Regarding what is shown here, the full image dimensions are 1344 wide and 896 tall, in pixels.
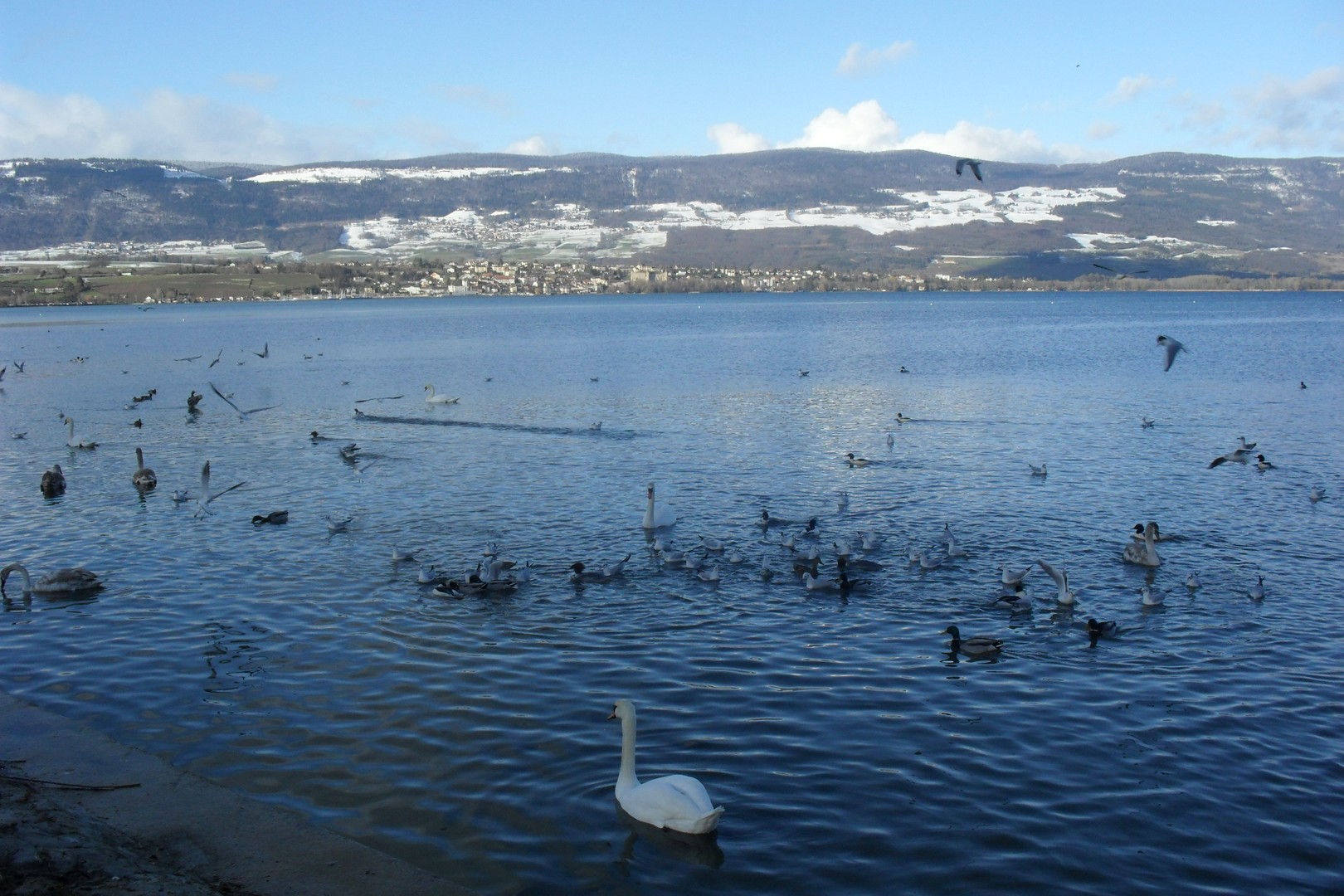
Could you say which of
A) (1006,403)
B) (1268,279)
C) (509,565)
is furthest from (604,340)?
(1268,279)

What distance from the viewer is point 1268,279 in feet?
640

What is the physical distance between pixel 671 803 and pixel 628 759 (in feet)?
2.65

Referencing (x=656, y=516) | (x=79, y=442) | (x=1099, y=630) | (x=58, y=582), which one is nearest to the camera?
(x=1099, y=630)

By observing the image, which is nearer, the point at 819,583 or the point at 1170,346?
the point at 819,583

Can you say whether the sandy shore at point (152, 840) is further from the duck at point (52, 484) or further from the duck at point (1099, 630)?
the duck at point (52, 484)

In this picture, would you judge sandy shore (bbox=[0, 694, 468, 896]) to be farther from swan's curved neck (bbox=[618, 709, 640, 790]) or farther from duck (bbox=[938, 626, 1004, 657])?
duck (bbox=[938, 626, 1004, 657])

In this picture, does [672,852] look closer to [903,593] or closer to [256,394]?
[903,593]

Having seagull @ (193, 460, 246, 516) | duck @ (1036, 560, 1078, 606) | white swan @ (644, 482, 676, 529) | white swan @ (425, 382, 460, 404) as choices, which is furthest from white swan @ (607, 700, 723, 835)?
white swan @ (425, 382, 460, 404)

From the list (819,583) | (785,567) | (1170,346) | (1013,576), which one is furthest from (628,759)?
(1170,346)

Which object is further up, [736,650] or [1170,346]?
[1170,346]

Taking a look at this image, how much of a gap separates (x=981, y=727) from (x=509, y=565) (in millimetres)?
8876

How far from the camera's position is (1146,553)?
18.3 metres

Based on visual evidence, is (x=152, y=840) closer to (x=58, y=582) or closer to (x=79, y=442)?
(x=58, y=582)

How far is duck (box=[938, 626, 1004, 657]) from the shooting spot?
14.0 meters
